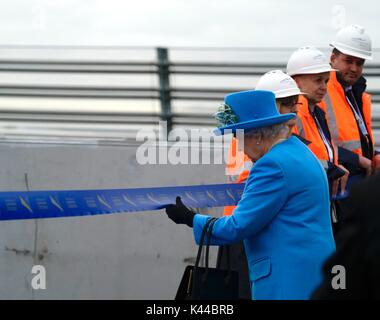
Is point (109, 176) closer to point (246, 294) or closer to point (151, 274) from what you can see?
point (151, 274)

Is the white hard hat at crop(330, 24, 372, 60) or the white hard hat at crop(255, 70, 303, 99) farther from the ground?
the white hard hat at crop(330, 24, 372, 60)

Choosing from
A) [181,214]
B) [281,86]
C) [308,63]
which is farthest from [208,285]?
[308,63]

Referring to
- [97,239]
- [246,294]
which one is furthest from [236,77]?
[246,294]

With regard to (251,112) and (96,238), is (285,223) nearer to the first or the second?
(251,112)

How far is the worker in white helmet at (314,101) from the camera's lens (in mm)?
5977

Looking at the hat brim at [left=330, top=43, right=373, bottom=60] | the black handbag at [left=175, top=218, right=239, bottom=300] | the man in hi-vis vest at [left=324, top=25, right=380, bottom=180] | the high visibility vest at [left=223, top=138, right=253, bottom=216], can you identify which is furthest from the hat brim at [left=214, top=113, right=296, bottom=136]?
the hat brim at [left=330, top=43, right=373, bottom=60]

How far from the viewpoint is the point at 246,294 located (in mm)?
5938

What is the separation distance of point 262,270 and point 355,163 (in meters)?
1.89

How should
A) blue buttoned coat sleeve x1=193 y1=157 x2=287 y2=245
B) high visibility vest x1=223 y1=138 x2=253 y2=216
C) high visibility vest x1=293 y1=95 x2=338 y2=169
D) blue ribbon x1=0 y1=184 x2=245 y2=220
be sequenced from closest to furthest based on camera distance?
blue buttoned coat sleeve x1=193 y1=157 x2=287 y2=245
high visibility vest x1=223 y1=138 x2=253 y2=216
blue ribbon x1=0 y1=184 x2=245 y2=220
high visibility vest x1=293 y1=95 x2=338 y2=169

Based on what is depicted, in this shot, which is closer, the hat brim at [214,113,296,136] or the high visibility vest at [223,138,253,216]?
the hat brim at [214,113,296,136]

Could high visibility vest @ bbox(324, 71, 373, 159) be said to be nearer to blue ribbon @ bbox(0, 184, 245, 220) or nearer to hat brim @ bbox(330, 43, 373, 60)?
hat brim @ bbox(330, 43, 373, 60)

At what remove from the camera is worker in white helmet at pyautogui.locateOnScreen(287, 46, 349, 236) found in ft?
19.6

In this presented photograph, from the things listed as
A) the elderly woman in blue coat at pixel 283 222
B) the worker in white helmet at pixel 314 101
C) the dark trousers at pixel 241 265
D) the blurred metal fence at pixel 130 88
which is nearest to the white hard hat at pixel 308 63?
the worker in white helmet at pixel 314 101

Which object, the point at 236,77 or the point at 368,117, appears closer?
the point at 368,117
